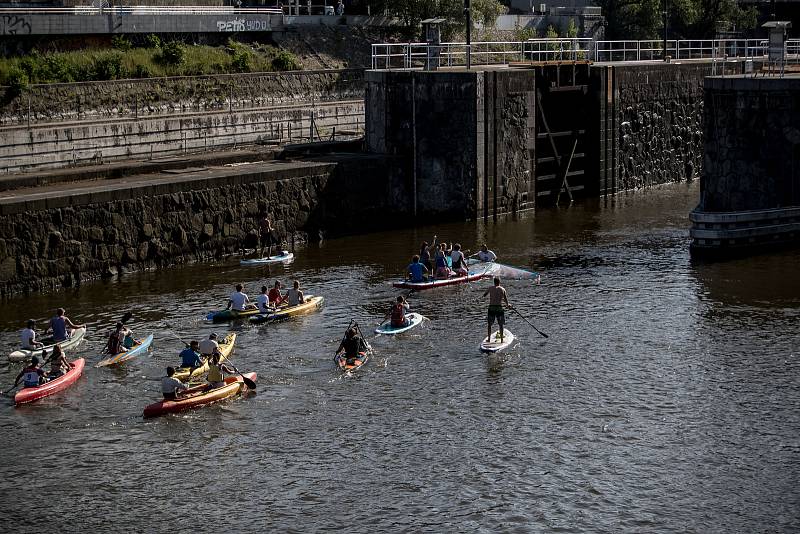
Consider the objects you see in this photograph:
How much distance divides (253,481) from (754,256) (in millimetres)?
27034

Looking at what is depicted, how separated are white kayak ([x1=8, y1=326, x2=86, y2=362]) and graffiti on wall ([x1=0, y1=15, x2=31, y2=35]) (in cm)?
2892

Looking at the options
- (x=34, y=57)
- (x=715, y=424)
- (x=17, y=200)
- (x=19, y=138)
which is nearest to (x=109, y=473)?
(x=715, y=424)

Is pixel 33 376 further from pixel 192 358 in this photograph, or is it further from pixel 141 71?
pixel 141 71

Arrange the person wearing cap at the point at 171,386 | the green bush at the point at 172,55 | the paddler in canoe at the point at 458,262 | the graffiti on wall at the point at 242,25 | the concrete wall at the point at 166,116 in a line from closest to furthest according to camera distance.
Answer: the person wearing cap at the point at 171,386 < the paddler in canoe at the point at 458,262 < the concrete wall at the point at 166,116 < the green bush at the point at 172,55 < the graffiti on wall at the point at 242,25

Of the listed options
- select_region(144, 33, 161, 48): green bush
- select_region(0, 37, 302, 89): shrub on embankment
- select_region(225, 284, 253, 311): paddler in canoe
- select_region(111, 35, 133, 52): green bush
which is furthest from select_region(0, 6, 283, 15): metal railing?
select_region(225, 284, 253, 311): paddler in canoe

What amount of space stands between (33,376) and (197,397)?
443cm

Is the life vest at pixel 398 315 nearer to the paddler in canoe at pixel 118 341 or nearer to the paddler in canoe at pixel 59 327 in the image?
the paddler in canoe at pixel 118 341

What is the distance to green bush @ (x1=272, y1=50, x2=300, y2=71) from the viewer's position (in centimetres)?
7062

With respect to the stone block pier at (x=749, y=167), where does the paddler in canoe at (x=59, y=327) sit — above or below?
below

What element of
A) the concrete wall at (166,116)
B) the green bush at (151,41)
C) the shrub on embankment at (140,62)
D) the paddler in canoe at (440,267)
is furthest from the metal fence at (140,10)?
the paddler in canoe at (440,267)

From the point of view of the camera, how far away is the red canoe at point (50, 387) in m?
32.1

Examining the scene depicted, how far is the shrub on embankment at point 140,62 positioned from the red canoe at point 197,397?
28983 millimetres

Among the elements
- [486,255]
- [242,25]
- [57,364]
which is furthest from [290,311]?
[242,25]

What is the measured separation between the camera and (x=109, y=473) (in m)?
27.6
